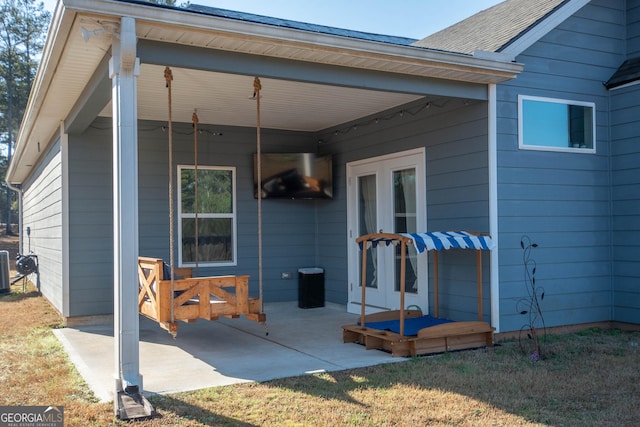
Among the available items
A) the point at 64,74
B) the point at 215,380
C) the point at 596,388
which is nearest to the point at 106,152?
the point at 64,74

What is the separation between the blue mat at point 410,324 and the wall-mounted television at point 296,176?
2.67m

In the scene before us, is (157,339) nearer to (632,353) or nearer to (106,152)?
(106,152)

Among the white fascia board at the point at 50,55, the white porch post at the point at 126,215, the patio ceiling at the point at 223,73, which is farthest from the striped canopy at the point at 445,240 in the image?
the white fascia board at the point at 50,55

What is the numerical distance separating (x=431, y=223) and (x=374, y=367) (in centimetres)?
213

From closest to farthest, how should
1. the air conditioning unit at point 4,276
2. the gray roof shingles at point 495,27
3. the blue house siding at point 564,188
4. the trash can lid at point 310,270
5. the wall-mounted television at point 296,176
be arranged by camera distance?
the blue house siding at point 564,188, the gray roof shingles at point 495,27, the wall-mounted television at point 296,176, the trash can lid at point 310,270, the air conditioning unit at point 4,276

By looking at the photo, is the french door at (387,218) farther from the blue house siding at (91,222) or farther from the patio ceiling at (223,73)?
the blue house siding at (91,222)

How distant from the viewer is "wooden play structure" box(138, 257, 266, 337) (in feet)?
16.8

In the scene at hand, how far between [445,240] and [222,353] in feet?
7.42

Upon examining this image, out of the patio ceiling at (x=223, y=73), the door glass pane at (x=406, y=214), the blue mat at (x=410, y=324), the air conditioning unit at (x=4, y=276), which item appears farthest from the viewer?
the air conditioning unit at (x=4, y=276)

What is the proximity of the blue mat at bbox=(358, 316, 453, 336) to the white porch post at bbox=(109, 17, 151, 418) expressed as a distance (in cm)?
246

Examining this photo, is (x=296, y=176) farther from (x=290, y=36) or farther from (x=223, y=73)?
(x=290, y=36)

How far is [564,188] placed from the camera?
6.16 metres

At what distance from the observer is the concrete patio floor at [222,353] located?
14.9 feet

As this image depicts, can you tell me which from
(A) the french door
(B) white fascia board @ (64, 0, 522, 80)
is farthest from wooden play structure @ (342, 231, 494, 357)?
(B) white fascia board @ (64, 0, 522, 80)
